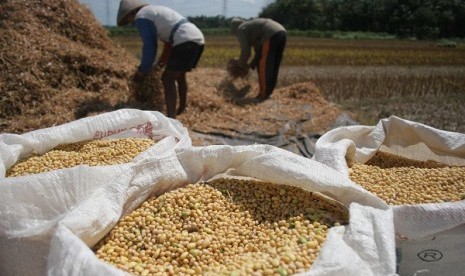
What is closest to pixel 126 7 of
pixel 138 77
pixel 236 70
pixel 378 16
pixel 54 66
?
pixel 138 77

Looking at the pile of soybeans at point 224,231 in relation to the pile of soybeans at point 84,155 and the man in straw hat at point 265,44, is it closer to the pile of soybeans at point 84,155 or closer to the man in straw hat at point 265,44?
the pile of soybeans at point 84,155

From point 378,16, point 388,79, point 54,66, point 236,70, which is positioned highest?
point 378,16

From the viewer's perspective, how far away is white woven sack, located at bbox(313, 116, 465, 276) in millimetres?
1585

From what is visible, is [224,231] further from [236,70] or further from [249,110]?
[236,70]

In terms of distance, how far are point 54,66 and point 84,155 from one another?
113 inches

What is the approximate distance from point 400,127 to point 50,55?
12.7 feet

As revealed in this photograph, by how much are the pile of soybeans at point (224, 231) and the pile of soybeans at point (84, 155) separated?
542 millimetres

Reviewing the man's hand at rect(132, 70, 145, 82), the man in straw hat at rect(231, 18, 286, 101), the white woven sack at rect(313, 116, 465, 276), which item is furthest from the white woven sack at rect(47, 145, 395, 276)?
the man in straw hat at rect(231, 18, 286, 101)

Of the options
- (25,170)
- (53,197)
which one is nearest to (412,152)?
(53,197)

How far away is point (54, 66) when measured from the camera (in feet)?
15.1

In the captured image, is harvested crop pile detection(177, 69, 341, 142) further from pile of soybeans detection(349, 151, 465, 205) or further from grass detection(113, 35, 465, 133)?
pile of soybeans detection(349, 151, 465, 205)

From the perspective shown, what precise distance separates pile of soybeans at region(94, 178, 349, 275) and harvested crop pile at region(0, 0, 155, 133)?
2.87 meters

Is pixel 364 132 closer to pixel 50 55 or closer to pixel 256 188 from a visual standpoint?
pixel 256 188

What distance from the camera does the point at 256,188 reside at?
1.83 m
